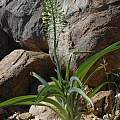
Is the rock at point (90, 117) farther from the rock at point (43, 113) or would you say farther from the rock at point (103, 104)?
the rock at point (43, 113)

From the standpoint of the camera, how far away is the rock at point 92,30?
9.80 ft

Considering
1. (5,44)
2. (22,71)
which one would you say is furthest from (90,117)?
(5,44)

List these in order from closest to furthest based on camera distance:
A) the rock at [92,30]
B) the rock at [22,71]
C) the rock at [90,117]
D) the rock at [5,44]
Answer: the rock at [90,117], the rock at [92,30], the rock at [22,71], the rock at [5,44]

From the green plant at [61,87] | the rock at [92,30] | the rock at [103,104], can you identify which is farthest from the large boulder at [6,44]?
the green plant at [61,87]

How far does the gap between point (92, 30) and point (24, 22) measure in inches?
51.4

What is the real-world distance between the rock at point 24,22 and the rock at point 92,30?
65 centimetres

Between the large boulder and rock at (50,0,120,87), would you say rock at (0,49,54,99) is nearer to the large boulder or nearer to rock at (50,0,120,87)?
rock at (50,0,120,87)

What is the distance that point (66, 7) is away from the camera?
3500 mm

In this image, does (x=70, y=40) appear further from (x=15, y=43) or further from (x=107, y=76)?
(x=15, y=43)

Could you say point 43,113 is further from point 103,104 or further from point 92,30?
point 92,30

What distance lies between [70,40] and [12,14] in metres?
1.32

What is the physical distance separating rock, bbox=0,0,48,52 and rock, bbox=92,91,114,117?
1.17 m

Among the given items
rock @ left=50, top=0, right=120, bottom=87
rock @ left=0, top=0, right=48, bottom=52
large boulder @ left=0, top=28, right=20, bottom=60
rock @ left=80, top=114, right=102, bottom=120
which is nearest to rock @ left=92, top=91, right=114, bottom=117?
rock @ left=80, top=114, right=102, bottom=120

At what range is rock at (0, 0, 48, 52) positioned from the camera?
13.0 feet
